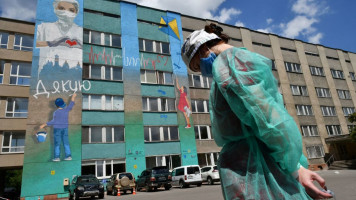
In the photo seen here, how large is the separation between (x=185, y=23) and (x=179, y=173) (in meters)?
20.3

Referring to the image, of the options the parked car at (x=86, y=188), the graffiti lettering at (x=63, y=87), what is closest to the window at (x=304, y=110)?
the graffiti lettering at (x=63, y=87)

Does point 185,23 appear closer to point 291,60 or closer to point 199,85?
point 199,85

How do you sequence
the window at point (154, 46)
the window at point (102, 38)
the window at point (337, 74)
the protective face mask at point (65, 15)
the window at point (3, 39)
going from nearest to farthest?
the window at point (3, 39), the protective face mask at point (65, 15), the window at point (102, 38), the window at point (154, 46), the window at point (337, 74)

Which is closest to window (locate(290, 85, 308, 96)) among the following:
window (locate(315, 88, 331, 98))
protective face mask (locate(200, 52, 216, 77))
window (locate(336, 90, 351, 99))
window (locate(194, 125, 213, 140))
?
window (locate(315, 88, 331, 98))

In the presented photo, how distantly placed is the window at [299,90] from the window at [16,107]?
36.0 m

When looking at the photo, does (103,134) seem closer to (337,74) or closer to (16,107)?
(16,107)

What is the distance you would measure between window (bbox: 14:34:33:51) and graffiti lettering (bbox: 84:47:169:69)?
6.16 metres

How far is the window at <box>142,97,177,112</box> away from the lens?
1036 inches

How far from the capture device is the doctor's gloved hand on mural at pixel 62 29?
23312 millimetres

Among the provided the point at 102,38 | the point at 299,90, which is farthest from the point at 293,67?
the point at 102,38

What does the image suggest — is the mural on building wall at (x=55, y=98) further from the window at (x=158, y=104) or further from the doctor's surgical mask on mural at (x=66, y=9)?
the window at (x=158, y=104)

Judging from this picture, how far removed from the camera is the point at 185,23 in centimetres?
3216

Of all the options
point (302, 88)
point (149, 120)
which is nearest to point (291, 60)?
point (302, 88)

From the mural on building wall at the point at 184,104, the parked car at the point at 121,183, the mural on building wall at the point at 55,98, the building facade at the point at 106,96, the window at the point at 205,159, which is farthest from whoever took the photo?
the mural on building wall at the point at 184,104
